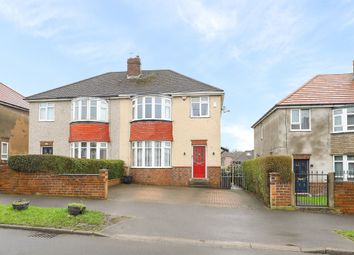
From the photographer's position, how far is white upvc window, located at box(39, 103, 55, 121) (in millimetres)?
26688

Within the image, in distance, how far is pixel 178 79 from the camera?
26.8 m

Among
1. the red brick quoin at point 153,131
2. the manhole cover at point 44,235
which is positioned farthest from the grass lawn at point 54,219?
the red brick quoin at point 153,131

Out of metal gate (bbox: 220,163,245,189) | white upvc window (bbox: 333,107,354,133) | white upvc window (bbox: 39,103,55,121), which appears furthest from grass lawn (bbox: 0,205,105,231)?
white upvc window (bbox: 333,107,354,133)

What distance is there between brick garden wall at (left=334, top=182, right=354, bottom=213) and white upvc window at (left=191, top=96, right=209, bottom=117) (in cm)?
1177

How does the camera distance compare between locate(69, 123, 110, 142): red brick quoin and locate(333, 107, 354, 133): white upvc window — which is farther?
locate(69, 123, 110, 142): red brick quoin

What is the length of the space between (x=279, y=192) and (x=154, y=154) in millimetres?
11565

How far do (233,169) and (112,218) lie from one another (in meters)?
17.9

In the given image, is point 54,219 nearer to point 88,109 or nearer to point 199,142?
point 199,142

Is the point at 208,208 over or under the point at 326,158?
under

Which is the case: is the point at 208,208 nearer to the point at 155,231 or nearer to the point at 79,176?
the point at 155,231

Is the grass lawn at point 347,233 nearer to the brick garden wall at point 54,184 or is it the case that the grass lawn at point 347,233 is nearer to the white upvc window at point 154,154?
the brick garden wall at point 54,184

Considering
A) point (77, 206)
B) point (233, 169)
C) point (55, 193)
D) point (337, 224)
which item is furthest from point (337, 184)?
point (233, 169)

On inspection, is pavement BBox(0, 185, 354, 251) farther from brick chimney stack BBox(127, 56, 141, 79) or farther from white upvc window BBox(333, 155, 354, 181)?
brick chimney stack BBox(127, 56, 141, 79)

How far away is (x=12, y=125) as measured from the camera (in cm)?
2922
